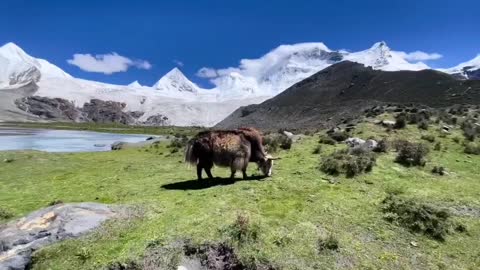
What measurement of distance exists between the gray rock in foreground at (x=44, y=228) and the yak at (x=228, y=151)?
471 cm

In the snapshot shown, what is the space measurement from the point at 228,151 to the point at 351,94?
10667cm

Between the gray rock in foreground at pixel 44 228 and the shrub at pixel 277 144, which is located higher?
the shrub at pixel 277 144

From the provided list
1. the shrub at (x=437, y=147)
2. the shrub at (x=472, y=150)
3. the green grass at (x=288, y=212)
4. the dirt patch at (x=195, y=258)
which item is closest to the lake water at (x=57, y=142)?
the green grass at (x=288, y=212)

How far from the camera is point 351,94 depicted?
118312 millimetres

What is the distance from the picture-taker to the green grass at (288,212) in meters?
10.9

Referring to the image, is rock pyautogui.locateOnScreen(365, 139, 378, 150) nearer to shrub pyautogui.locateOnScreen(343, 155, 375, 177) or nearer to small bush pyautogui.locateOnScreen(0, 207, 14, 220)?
shrub pyautogui.locateOnScreen(343, 155, 375, 177)

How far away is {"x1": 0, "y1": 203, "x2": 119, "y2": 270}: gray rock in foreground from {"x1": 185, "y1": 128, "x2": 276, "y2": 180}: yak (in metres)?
4.71

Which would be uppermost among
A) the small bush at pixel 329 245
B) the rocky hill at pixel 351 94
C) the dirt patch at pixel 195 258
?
the rocky hill at pixel 351 94

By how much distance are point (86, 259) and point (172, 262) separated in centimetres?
220

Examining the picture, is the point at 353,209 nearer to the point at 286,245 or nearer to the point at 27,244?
the point at 286,245

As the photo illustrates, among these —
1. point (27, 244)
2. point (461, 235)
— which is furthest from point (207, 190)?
point (461, 235)

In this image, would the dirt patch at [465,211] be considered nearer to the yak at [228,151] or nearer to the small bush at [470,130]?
the yak at [228,151]

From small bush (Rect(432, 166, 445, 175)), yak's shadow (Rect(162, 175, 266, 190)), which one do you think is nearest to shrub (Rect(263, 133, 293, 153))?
yak's shadow (Rect(162, 175, 266, 190))

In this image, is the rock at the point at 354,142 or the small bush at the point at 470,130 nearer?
the rock at the point at 354,142
